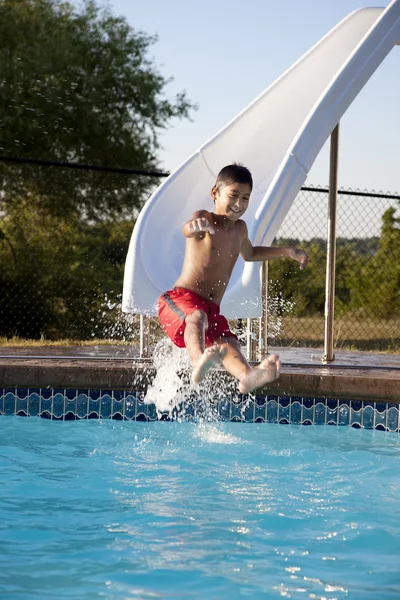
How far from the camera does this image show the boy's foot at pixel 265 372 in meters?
2.98

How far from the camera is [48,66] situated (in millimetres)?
12828

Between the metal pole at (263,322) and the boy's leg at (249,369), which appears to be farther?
the metal pole at (263,322)

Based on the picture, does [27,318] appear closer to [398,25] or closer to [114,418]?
[114,418]

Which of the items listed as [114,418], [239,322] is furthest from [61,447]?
[239,322]

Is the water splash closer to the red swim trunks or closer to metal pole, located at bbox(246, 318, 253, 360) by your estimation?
metal pole, located at bbox(246, 318, 253, 360)

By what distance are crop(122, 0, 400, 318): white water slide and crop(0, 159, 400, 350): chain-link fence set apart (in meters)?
2.45

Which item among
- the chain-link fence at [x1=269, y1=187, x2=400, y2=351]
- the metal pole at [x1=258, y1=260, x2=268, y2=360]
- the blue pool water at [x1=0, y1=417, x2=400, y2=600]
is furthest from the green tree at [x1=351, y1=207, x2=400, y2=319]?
the blue pool water at [x1=0, y1=417, x2=400, y2=600]

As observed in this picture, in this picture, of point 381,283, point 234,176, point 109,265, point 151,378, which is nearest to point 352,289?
point 381,283

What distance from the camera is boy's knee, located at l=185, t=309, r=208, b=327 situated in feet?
11.0

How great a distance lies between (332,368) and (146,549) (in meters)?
2.52

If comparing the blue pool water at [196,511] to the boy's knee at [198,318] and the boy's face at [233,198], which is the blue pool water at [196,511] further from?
the boy's face at [233,198]

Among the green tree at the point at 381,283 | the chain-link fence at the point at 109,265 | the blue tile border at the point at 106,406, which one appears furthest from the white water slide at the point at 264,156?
the green tree at the point at 381,283

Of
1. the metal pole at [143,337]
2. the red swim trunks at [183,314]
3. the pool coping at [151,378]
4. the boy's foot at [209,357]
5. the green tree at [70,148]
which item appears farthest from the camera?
the green tree at [70,148]

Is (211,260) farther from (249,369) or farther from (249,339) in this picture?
(249,339)
